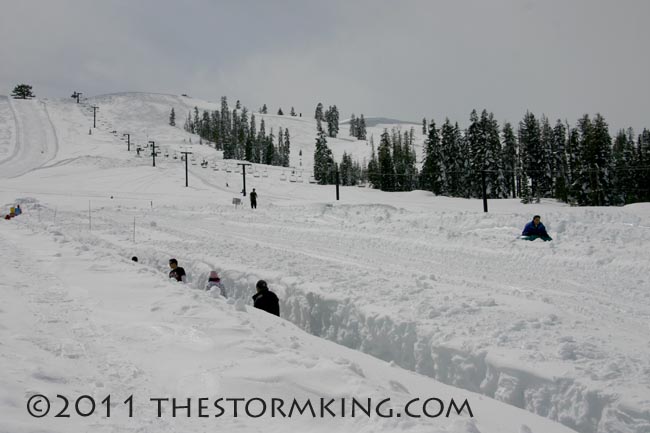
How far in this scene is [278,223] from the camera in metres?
21.2

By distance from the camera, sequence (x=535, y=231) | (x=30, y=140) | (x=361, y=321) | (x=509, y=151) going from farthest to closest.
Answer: (x=30, y=140), (x=509, y=151), (x=535, y=231), (x=361, y=321)

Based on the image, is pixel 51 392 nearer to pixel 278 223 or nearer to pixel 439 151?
Answer: pixel 278 223

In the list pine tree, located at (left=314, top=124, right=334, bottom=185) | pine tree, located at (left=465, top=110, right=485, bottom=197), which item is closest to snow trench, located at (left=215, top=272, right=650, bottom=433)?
pine tree, located at (left=465, top=110, right=485, bottom=197)

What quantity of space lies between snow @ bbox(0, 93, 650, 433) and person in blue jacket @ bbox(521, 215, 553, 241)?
57 cm

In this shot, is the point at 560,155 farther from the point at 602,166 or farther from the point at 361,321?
the point at 361,321

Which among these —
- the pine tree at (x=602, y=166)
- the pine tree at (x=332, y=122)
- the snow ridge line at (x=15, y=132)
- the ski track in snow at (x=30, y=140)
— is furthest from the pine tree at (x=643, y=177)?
the pine tree at (x=332, y=122)

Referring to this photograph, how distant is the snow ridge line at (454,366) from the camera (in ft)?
15.6

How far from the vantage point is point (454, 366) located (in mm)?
6273

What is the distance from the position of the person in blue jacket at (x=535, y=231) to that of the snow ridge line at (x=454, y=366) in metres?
7.81

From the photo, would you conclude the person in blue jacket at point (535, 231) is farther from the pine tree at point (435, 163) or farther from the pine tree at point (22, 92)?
the pine tree at point (22, 92)

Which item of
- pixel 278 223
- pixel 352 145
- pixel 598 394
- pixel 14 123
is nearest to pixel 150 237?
pixel 278 223

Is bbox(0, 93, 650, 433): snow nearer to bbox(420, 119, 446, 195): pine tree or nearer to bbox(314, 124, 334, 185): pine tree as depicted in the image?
bbox(420, 119, 446, 195): pine tree

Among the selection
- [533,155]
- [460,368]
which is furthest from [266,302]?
[533,155]

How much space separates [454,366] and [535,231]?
890 centimetres
